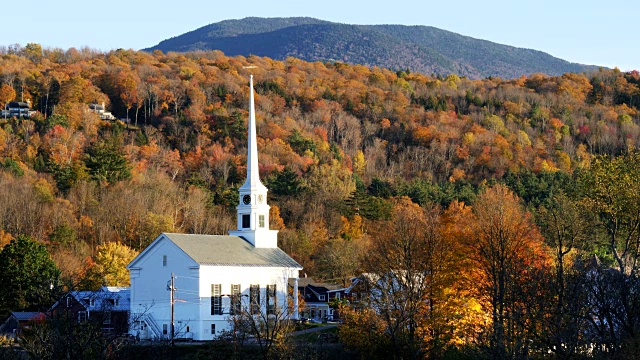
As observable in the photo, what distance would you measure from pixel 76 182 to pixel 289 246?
78.8 ft

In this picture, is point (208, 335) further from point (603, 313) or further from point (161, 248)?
point (603, 313)

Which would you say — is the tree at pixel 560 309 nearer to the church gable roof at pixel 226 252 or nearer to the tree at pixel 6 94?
the church gable roof at pixel 226 252

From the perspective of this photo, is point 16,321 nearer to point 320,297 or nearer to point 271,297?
point 271,297

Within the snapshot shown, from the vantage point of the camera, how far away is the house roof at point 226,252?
216 feet

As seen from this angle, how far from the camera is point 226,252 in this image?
68000 mm

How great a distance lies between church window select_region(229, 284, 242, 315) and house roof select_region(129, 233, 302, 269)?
1.36 m

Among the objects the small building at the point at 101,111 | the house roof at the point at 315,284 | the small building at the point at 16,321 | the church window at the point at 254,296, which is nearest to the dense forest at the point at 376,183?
the small building at the point at 16,321

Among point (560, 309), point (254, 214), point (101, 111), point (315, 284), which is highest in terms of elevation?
point (101, 111)

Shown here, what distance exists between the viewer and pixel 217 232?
317ft

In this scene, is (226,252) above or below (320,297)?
above

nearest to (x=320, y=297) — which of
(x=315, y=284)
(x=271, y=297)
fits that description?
(x=315, y=284)

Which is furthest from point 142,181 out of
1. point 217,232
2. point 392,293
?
point 392,293

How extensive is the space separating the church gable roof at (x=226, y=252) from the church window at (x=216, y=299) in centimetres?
134

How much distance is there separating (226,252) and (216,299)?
3409 mm
